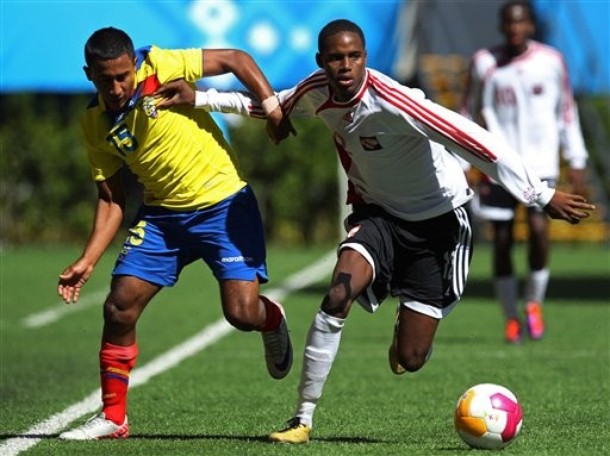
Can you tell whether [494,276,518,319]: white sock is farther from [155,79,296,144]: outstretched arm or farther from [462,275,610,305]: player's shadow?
[155,79,296,144]: outstretched arm

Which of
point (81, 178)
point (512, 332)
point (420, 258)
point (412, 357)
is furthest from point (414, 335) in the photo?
point (81, 178)

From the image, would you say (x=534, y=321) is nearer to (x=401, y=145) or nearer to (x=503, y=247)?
(x=503, y=247)

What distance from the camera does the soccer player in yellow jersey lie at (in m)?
7.85

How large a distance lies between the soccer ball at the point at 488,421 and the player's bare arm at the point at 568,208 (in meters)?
0.86

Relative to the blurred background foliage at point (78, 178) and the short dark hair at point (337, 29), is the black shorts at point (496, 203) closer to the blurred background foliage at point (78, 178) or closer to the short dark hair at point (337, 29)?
the short dark hair at point (337, 29)

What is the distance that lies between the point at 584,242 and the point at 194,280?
30.8ft

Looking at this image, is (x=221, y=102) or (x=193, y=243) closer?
(x=221, y=102)

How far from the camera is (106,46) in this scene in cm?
751

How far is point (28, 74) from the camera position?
959 inches

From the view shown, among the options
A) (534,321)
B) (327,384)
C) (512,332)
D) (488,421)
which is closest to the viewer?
(488,421)

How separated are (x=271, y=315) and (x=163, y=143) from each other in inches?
45.0

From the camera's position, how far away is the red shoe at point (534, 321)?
512 inches

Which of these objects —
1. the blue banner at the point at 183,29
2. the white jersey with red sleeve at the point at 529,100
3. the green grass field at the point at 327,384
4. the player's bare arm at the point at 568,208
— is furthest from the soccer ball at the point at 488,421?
the blue banner at the point at 183,29

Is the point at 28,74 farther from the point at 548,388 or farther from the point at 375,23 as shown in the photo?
the point at 548,388
